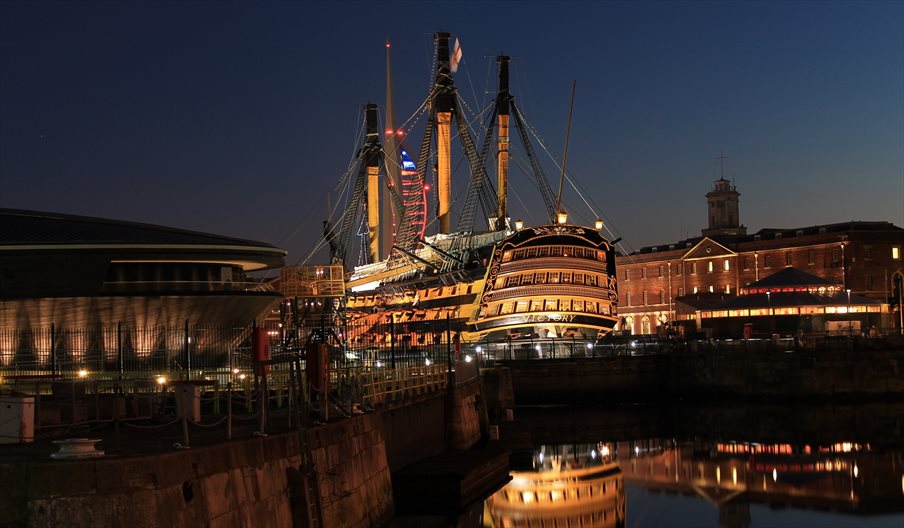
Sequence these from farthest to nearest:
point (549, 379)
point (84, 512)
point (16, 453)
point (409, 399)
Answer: point (549, 379)
point (409, 399)
point (16, 453)
point (84, 512)

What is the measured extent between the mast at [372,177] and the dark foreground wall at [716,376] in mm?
70191

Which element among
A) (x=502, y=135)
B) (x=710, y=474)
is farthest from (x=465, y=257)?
(x=710, y=474)

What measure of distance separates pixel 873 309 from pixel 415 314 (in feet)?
138

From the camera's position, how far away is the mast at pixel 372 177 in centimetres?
13825

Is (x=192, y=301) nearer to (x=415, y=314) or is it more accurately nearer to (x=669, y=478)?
(x=669, y=478)

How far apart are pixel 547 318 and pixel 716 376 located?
73.3ft

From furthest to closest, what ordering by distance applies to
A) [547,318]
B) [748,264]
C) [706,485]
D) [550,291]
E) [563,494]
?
1. [748,264]
2. [547,318]
3. [550,291]
4. [706,485]
5. [563,494]

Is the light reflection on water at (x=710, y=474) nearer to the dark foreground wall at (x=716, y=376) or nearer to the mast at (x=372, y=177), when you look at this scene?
the dark foreground wall at (x=716, y=376)

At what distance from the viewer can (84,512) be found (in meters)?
14.9

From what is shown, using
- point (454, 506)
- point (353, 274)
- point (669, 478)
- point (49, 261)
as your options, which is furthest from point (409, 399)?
point (353, 274)

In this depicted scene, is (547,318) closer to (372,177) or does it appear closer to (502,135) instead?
(502,135)

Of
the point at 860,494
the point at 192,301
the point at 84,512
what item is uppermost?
the point at 192,301

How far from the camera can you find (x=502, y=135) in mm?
105812

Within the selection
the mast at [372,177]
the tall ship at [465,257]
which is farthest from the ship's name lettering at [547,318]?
the mast at [372,177]
